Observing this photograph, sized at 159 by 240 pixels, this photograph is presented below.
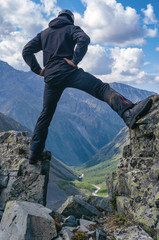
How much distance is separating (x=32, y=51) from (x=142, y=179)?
780 centimetres

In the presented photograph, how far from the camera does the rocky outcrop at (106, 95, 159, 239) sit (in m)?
7.00

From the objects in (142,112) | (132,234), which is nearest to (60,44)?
(142,112)

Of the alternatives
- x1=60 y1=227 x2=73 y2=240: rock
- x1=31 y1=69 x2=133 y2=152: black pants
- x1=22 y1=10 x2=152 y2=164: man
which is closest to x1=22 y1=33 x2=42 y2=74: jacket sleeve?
x1=22 y1=10 x2=152 y2=164: man

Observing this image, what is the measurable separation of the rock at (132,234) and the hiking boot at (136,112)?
3880 mm

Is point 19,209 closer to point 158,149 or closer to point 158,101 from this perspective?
point 158,149

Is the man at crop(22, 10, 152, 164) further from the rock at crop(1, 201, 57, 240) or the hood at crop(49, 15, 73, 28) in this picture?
the rock at crop(1, 201, 57, 240)

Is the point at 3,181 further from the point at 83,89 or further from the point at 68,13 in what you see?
the point at 68,13

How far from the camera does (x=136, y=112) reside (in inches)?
344

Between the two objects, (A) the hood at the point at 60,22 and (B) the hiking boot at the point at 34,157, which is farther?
(B) the hiking boot at the point at 34,157

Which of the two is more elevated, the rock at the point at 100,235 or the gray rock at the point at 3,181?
the gray rock at the point at 3,181

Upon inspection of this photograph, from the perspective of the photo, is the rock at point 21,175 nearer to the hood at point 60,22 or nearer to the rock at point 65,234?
the rock at point 65,234

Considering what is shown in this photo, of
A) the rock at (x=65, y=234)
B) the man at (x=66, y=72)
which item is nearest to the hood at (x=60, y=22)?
the man at (x=66, y=72)

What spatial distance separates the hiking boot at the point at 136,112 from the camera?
8.74 metres

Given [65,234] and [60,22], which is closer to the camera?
[65,234]
